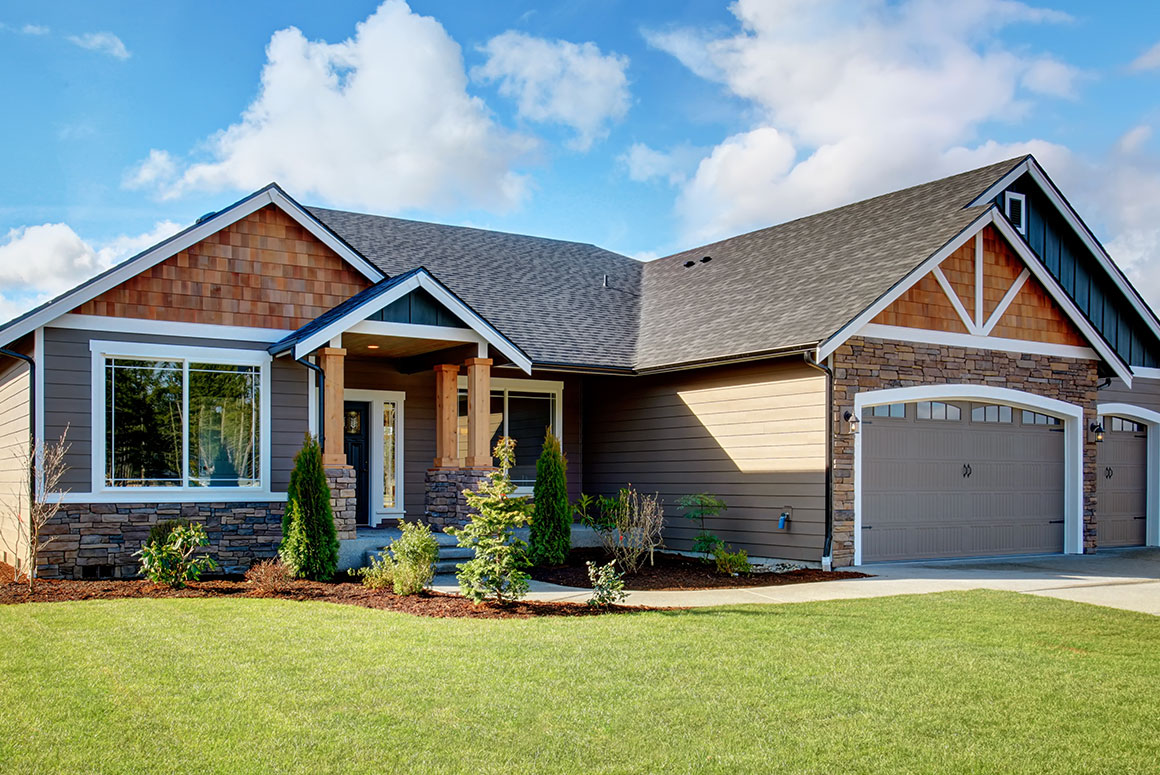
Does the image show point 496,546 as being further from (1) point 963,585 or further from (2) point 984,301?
(2) point 984,301

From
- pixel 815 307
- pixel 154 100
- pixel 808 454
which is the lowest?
pixel 808 454

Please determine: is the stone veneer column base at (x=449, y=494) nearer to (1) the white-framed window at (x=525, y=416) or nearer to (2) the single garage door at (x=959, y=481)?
(1) the white-framed window at (x=525, y=416)

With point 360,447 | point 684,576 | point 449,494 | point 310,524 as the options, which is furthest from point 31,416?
point 684,576

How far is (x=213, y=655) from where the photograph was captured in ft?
23.6

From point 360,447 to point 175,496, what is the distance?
3.71 m

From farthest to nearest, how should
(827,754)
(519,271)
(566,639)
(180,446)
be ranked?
(519,271), (180,446), (566,639), (827,754)

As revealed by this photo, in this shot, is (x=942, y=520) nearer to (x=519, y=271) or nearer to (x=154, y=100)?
(x=519, y=271)

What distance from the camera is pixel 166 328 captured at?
496 inches

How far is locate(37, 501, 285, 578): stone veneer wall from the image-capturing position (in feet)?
38.5

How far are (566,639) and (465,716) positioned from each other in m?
2.28

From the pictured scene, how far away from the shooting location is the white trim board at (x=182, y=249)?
1164 centimetres

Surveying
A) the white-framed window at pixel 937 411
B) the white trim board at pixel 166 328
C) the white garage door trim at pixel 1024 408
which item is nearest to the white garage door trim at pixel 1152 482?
the white garage door trim at pixel 1024 408

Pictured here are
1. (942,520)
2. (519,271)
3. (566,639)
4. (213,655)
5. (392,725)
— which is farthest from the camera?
(519,271)

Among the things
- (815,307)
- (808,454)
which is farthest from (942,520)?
(815,307)
